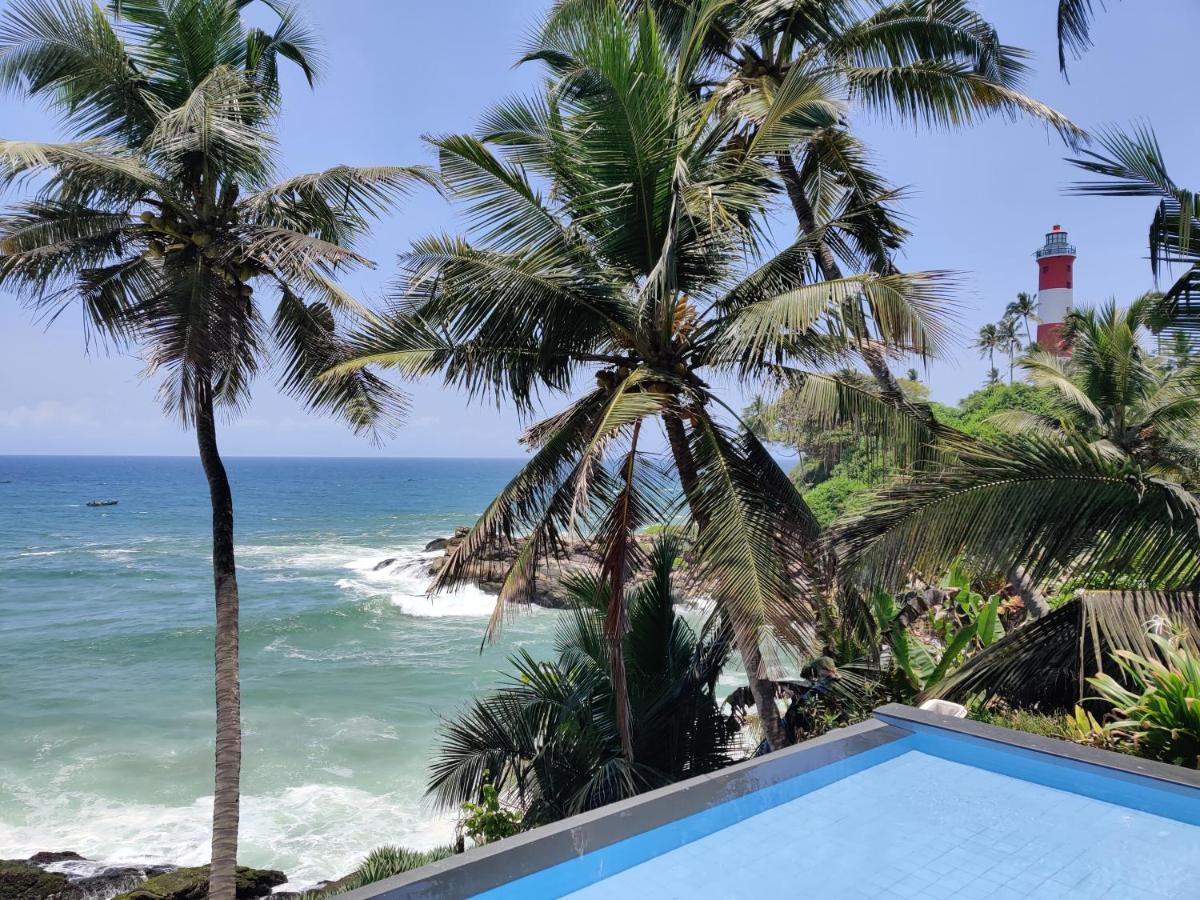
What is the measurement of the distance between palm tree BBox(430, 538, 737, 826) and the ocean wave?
4.10 meters

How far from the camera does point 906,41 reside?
9.69 m

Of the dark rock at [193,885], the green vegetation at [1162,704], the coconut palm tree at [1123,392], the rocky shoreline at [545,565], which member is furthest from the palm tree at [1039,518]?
the coconut palm tree at [1123,392]

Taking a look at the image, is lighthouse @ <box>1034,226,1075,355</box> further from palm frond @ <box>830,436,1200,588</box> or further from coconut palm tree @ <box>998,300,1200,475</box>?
palm frond @ <box>830,436,1200,588</box>

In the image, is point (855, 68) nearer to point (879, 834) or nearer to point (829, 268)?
point (829, 268)

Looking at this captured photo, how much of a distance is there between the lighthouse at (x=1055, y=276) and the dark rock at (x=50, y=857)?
1951 inches

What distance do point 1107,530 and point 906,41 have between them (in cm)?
695

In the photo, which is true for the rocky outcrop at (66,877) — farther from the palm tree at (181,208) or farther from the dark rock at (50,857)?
the palm tree at (181,208)

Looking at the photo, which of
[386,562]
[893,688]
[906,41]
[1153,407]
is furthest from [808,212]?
[386,562]

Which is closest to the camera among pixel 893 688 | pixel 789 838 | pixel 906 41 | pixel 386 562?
pixel 789 838

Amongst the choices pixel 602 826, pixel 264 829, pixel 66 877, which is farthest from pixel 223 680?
→ pixel 264 829

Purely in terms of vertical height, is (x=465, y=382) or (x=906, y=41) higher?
(x=906, y=41)

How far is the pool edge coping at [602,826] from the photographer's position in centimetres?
373

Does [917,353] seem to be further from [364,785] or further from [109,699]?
[109,699]

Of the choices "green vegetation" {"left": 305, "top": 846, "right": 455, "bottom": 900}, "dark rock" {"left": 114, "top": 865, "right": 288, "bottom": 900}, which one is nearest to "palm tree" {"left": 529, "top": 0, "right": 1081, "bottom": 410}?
"green vegetation" {"left": 305, "top": 846, "right": 455, "bottom": 900}
